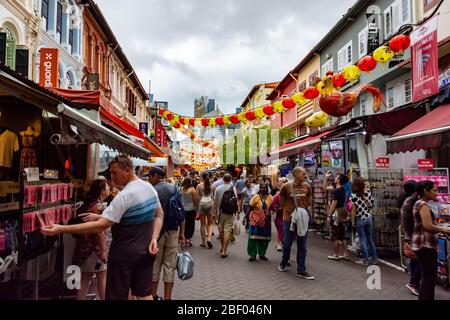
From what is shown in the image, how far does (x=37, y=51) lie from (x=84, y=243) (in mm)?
10868

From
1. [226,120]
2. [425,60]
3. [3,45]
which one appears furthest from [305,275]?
[226,120]

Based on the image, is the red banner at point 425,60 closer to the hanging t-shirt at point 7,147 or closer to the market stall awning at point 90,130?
the market stall awning at point 90,130

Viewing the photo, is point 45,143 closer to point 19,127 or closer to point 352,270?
point 19,127

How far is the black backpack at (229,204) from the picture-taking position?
8.62 metres

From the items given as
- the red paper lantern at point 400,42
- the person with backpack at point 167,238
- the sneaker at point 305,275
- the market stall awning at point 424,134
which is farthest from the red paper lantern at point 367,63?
the person with backpack at point 167,238

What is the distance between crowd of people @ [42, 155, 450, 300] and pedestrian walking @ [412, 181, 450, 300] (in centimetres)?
1

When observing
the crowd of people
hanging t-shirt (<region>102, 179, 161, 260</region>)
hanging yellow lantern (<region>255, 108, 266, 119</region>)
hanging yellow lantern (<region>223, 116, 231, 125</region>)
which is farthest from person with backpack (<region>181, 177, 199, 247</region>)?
hanging yellow lantern (<region>223, 116, 231, 125</region>)

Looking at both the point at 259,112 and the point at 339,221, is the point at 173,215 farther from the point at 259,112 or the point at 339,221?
the point at 259,112

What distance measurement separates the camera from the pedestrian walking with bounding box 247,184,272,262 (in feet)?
26.7

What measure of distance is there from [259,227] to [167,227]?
3.34m

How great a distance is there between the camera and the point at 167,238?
5.26 metres

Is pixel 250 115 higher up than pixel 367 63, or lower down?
lower down

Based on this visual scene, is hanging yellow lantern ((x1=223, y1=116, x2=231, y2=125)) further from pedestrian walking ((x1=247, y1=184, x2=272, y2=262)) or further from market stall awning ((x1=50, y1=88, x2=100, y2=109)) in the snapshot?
market stall awning ((x1=50, y1=88, x2=100, y2=109))
